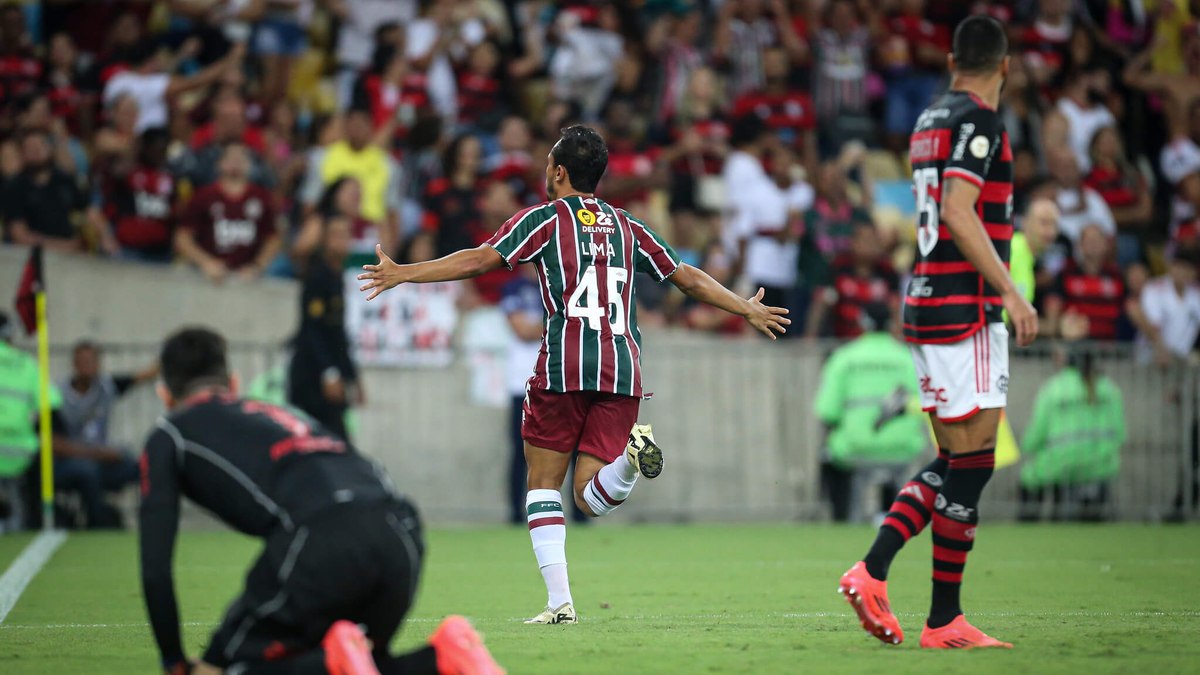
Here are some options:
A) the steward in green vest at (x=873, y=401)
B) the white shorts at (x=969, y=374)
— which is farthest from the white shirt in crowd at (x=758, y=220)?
the white shorts at (x=969, y=374)

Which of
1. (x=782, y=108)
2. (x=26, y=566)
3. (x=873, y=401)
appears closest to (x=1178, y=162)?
(x=782, y=108)

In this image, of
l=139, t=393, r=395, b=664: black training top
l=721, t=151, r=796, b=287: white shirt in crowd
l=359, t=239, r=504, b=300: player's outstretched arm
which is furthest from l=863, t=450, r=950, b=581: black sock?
l=721, t=151, r=796, b=287: white shirt in crowd

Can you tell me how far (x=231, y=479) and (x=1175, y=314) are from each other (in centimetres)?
1328

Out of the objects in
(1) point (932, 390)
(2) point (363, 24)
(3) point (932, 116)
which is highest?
(2) point (363, 24)

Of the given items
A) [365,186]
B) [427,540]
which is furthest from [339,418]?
[365,186]

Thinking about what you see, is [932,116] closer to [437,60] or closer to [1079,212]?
[1079,212]

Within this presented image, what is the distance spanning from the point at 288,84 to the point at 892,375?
292 inches

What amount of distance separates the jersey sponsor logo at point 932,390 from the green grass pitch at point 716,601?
1.01m

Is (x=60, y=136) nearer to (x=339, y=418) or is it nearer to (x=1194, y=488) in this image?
(x=339, y=418)

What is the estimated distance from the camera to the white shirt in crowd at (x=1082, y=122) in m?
18.9

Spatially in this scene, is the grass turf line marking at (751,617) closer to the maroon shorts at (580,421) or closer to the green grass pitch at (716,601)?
the green grass pitch at (716,601)

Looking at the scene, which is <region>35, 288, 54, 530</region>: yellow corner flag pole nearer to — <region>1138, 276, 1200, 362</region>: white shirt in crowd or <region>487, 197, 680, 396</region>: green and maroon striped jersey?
<region>487, 197, 680, 396</region>: green and maroon striped jersey

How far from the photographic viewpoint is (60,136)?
54.0 feet

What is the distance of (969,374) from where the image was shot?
6738 millimetres
